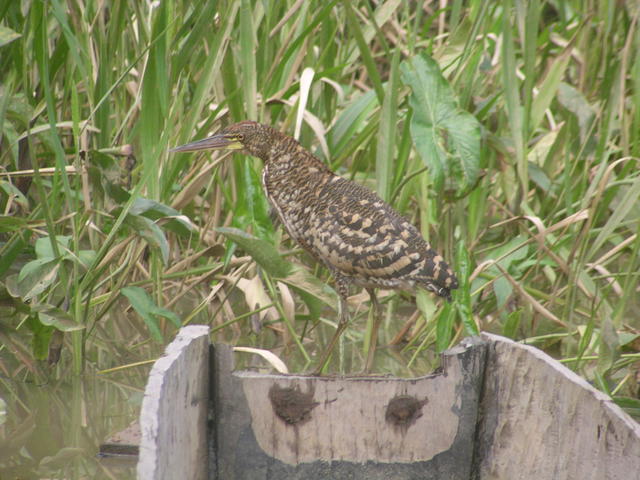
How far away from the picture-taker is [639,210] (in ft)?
14.1

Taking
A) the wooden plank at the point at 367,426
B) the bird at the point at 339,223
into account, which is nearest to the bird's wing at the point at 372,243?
the bird at the point at 339,223

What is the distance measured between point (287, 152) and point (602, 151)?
59.8 inches

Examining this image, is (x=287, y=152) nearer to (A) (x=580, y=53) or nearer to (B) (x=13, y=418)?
(B) (x=13, y=418)

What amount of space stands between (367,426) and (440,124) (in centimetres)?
149

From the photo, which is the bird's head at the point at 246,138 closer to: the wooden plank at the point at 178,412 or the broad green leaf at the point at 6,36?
the broad green leaf at the point at 6,36

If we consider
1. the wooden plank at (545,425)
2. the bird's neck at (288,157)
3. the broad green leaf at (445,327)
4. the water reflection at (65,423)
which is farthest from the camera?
the bird's neck at (288,157)

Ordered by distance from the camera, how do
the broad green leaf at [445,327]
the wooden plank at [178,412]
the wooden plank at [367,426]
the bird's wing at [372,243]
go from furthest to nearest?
the broad green leaf at [445,327]
the bird's wing at [372,243]
the wooden plank at [367,426]
the wooden plank at [178,412]

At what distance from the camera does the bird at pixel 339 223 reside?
11.1 ft

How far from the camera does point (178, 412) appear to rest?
2.24m

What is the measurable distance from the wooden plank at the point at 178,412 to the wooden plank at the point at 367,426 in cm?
12

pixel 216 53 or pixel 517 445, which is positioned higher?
pixel 216 53

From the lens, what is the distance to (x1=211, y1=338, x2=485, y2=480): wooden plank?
2.57m

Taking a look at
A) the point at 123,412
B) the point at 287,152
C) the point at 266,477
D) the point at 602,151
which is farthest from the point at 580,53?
the point at 266,477

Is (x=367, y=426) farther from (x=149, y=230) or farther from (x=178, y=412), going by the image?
(x=149, y=230)
